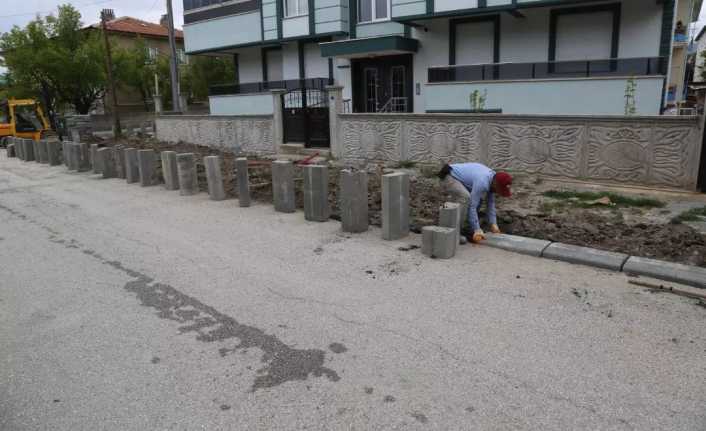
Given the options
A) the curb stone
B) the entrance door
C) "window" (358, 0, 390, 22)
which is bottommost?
the curb stone

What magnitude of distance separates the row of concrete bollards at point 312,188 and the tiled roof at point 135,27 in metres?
29.7

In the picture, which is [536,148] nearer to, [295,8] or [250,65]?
[295,8]

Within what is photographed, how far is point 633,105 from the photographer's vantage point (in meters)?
13.6

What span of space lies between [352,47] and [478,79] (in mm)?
4837

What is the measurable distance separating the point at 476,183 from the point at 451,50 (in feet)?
41.9

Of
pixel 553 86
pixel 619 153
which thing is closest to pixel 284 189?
pixel 619 153

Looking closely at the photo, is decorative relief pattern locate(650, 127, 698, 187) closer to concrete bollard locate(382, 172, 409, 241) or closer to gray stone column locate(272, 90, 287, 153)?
concrete bollard locate(382, 172, 409, 241)

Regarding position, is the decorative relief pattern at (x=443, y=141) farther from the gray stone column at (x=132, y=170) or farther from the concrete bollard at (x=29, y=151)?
the concrete bollard at (x=29, y=151)

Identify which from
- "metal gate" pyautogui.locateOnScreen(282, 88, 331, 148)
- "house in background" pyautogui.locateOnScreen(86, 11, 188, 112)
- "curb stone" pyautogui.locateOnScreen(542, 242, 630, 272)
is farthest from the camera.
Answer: "house in background" pyautogui.locateOnScreen(86, 11, 188, 112)

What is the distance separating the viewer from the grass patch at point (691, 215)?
762cm

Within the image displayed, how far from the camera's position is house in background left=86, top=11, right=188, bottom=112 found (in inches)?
1533

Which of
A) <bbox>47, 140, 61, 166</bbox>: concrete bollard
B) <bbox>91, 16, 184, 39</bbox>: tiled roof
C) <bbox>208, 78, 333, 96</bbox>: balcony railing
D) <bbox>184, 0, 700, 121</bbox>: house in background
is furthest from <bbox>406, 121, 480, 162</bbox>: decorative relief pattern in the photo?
<bbox>91, 16, 184, 39</bbox>: tiled roof

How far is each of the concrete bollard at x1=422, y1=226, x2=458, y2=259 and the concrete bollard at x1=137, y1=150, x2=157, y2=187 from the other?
862 centimetres

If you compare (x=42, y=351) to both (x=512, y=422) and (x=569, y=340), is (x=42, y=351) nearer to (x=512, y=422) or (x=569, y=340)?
(x=512, y=422)
